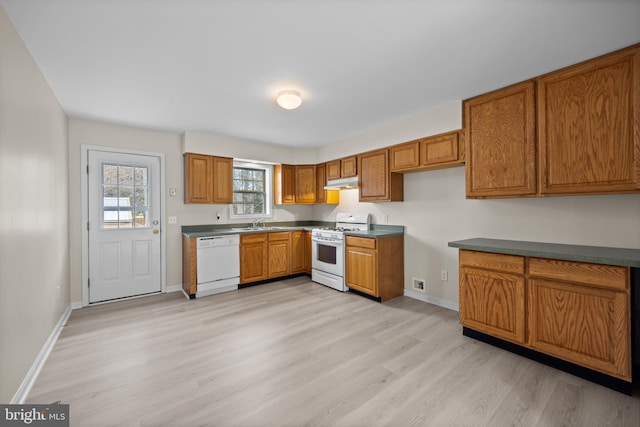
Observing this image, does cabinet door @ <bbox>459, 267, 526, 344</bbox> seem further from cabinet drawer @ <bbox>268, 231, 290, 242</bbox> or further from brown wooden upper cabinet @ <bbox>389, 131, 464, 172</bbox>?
cabinet drawer @ <bbox>268, 231, 290, 242</bbox>

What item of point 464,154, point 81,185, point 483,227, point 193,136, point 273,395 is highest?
point 193,136

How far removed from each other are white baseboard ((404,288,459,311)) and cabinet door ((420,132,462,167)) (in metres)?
1.74

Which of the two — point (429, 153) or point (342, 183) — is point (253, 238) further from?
point (429, 153)

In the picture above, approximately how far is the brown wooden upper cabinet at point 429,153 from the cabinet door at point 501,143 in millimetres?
185

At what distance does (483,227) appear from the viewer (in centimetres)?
312

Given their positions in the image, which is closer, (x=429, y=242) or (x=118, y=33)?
(x=118, y=33)

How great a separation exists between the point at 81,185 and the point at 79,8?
2.71 meters

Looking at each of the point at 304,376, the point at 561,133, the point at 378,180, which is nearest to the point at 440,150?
the point at 378,180

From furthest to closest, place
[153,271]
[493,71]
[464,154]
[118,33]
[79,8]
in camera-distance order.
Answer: [153,271], [464,154], [493,71], [118,33], [79,8]

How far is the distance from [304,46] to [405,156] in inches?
83.7

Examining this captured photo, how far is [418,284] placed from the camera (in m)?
3.82

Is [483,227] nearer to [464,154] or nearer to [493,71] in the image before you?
[464,154]

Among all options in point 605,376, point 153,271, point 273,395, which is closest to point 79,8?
point 273,395

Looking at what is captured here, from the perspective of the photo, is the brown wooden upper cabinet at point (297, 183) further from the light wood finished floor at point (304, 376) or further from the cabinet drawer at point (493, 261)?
the cabinet drawer at point (493, 261)
